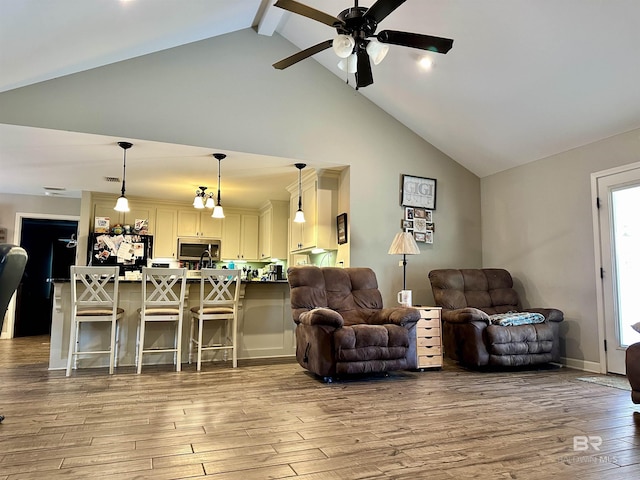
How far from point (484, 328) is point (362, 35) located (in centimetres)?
301

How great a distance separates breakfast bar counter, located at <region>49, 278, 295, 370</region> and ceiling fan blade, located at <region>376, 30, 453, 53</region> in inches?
118

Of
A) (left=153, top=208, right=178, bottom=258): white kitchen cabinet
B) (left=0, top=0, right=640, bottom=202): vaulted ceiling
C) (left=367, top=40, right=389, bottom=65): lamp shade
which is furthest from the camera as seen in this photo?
(left=153, top=208, right=178, bottom=258): white kitchen cabinet

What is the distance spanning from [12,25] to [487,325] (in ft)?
15.9

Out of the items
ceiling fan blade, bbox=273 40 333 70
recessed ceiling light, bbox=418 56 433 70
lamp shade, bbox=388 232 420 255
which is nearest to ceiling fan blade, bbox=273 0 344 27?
ceiling fan blade, bbox=273 40 333 70

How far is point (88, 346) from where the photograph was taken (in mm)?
4375

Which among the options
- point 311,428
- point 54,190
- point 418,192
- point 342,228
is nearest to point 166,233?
point 54,190

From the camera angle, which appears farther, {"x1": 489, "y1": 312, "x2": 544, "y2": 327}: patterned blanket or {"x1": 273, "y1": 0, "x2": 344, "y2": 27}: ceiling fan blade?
{"x1": 489, "y1": 312, "x2": 544, "y2": 327}: patterned blanket

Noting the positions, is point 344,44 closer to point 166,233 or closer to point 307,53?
point 307,53

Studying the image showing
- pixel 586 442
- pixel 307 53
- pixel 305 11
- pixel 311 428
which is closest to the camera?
pixel 586 442

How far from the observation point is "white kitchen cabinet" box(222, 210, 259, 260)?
772 cm

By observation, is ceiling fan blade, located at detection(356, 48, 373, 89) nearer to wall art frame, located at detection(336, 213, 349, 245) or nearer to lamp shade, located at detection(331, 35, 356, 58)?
lamp shade, located at detection(331, 35, 356, 58)

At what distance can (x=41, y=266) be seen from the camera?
852 cm

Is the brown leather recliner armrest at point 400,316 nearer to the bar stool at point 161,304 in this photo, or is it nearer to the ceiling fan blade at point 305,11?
the bar stool at point 161,304

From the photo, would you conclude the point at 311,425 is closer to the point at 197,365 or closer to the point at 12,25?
the point at 197,365
